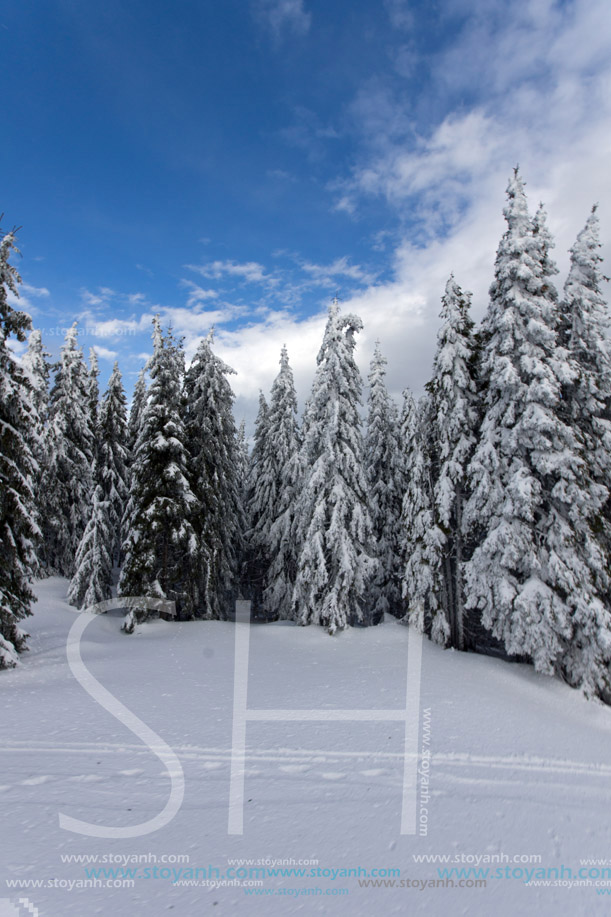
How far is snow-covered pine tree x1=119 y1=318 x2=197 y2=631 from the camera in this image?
62.0ft

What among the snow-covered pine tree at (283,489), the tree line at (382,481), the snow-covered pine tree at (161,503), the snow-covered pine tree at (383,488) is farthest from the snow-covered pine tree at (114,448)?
the snow-covered pine tree at (383,488)

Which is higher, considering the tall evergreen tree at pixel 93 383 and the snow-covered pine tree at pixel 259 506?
the tall evergreen tree at pixel 93 383

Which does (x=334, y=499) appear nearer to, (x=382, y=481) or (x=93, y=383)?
(x=382, y=481)

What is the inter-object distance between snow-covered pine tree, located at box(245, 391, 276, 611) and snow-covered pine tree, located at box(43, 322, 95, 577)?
1034cm

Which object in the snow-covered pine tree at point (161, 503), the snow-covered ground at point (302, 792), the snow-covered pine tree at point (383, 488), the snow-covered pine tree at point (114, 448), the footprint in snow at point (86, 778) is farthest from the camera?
the snow-covered pine tree at point (114, 448)

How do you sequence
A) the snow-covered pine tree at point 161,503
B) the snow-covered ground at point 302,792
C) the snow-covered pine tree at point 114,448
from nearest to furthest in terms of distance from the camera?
the snow-covered ground at point 302,792 → the snow-covered pine tree at point 161,503 → the snow-covered pine tree at point 114,448

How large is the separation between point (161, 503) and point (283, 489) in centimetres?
860

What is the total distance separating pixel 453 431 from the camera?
17375mm

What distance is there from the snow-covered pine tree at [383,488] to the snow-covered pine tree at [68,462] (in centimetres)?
1757

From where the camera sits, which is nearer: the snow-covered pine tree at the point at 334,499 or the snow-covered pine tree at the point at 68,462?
the snow-covered pine tree at the point at 334,499

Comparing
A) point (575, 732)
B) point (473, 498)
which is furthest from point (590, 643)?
point (473, 498)

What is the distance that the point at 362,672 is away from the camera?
1373 centimetres

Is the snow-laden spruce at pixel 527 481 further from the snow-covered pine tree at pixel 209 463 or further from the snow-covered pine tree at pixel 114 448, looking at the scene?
the snow-covered pine tree at pixel 114 448

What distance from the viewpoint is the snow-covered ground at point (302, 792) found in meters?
3.84
